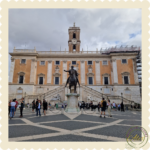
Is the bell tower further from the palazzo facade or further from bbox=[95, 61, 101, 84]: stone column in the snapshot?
bbox=[95, 61, 101, 84]: stone column

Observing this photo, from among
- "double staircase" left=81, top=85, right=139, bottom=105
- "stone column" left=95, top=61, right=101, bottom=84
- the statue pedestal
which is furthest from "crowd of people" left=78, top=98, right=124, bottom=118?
"stone column" left=95, top=61, right=101, bottom=84

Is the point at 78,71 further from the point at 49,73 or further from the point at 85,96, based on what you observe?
the point at 85,96

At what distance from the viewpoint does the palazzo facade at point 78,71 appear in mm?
32438

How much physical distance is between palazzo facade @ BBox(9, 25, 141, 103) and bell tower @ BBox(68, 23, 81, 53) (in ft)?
25.2

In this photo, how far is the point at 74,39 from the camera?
143ft

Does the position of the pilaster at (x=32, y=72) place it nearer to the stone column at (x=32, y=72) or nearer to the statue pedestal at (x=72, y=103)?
the stone column at (x=32, y=72)

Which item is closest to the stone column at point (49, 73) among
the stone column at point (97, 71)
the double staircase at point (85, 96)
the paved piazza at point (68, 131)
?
the double staircase at point (85, 96)

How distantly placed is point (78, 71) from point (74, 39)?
48.7 ft

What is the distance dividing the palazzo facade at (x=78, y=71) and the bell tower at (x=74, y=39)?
7690 mm

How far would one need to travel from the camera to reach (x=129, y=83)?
3291cm

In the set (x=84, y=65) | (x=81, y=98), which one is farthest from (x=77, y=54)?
(x=81, y=98)

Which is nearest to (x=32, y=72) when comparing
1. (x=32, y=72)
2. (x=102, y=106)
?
(x=32, y=72)

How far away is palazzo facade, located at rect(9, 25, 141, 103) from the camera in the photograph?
32.4 m

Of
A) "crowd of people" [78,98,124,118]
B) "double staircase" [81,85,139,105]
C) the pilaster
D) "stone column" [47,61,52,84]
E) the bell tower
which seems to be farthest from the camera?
the bell tower
